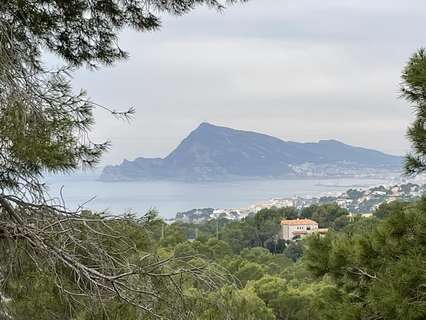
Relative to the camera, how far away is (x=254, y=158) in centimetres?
11519

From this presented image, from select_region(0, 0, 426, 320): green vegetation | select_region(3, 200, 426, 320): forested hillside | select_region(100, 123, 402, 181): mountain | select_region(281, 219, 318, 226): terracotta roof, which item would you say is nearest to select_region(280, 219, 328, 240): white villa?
select_region(281, 219, 318, 226): terracotta roof

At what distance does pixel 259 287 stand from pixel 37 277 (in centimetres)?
980

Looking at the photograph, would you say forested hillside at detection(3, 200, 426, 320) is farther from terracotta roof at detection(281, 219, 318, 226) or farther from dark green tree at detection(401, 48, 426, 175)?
terracotta roof at detection(281, 219, 318, 226)

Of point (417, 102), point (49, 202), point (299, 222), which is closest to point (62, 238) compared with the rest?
point (49, 202)

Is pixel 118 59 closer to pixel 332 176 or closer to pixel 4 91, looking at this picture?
pixel 4 91

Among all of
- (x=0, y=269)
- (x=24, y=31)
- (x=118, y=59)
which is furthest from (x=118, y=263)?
(x=118, y=59)

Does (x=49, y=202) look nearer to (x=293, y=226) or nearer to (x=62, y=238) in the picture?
(x=62, y=238)

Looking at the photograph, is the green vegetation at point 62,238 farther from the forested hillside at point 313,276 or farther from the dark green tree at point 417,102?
the dark green tree at point 417,102

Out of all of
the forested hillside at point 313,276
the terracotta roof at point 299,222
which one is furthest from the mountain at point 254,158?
the forested hillside at point 313,276

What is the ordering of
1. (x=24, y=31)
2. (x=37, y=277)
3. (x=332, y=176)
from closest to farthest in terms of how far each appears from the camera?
1. (x=37, y=277)
2. (x=24, y=31)
3. (x=332, y=176)

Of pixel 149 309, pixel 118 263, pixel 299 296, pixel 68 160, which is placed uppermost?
pixel 68 160

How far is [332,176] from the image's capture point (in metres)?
105

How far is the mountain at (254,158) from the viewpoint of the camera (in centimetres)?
9276

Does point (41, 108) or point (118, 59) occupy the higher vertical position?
point (118, 59)
